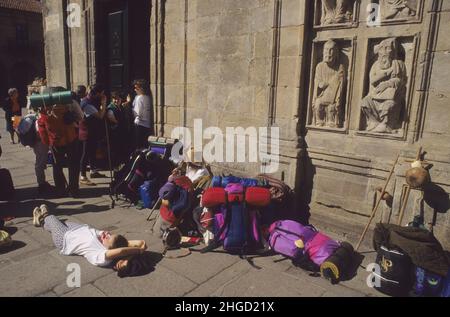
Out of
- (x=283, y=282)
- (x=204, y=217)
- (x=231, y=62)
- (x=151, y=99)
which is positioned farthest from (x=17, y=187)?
(x=283, y=282)

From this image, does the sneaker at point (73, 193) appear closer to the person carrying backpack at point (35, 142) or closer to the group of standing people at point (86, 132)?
the group of standing people at point (86, 132)

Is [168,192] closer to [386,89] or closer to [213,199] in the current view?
[213,199]

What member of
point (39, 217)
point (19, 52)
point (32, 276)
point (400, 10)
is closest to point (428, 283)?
point (400, 10)

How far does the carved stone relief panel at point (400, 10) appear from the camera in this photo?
4.00m

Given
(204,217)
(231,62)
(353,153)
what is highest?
(231,62)

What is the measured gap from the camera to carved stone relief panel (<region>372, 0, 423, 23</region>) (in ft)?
13.1

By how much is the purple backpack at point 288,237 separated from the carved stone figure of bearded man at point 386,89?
1622mm

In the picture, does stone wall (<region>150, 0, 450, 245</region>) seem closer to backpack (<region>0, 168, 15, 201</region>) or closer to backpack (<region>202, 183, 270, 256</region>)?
backpack (<region>202, 183, 270, 256</region>)

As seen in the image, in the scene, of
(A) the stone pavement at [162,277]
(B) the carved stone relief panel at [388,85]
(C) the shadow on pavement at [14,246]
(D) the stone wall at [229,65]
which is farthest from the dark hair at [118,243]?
(B) the carved stone relief panel at [388,85]

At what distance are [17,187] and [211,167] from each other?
153 inches

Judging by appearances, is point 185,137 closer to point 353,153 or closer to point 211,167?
point 211,167

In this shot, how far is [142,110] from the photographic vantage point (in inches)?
296

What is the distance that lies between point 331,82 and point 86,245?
3.80m

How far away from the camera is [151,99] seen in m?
7.61
